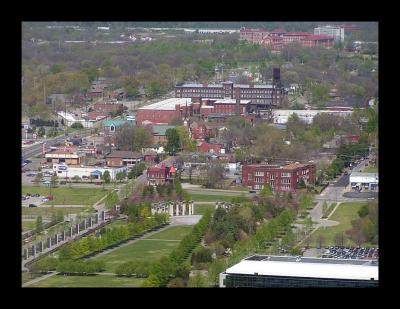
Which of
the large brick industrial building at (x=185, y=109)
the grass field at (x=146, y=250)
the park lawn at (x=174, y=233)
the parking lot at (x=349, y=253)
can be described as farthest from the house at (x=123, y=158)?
the parking lot at (x=349, y=253)

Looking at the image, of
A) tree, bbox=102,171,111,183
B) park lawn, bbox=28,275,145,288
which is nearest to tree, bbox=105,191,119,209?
tree, bbox=102,171,111,183

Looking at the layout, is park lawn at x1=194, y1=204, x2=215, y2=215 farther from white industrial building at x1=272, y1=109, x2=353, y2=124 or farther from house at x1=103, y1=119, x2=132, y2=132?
white industrial building at x1=272, y1=109, x2=353, y2=124

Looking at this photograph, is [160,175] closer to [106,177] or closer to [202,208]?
[106,177]

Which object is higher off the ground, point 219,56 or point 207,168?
point 219,56
